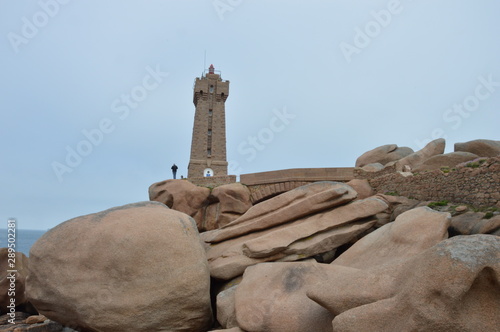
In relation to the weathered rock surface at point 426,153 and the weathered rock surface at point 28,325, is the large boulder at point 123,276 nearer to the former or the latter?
the weathered rock surface at point 28,325

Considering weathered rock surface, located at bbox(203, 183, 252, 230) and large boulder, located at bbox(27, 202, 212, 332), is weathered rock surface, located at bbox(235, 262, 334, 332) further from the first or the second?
weathered rock surface, located at bbox(203, 183, 252, 230)

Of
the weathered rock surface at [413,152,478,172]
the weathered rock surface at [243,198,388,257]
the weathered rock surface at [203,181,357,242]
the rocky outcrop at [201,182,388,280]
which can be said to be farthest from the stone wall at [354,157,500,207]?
the weathered rock surface at [413,152,478,172]

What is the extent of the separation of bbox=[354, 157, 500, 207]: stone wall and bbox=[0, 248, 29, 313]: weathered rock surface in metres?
12.9

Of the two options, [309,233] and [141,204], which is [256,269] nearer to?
[309,233]

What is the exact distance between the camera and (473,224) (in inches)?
273

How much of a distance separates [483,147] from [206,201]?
48.2 ft

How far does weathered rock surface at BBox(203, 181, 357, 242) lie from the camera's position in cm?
877

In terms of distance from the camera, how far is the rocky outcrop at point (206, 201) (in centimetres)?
1744

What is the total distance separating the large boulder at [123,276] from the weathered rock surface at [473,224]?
546cm

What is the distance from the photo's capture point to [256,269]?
6.68m

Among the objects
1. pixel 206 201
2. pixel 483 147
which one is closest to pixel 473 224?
pixel 483 147

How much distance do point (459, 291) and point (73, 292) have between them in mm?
6001

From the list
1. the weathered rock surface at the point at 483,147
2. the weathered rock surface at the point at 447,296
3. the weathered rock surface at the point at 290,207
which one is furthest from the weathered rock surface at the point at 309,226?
the weathered rock surface at the point at 483,147

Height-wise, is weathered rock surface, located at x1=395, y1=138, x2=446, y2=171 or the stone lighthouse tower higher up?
the stone lighthouse tower
